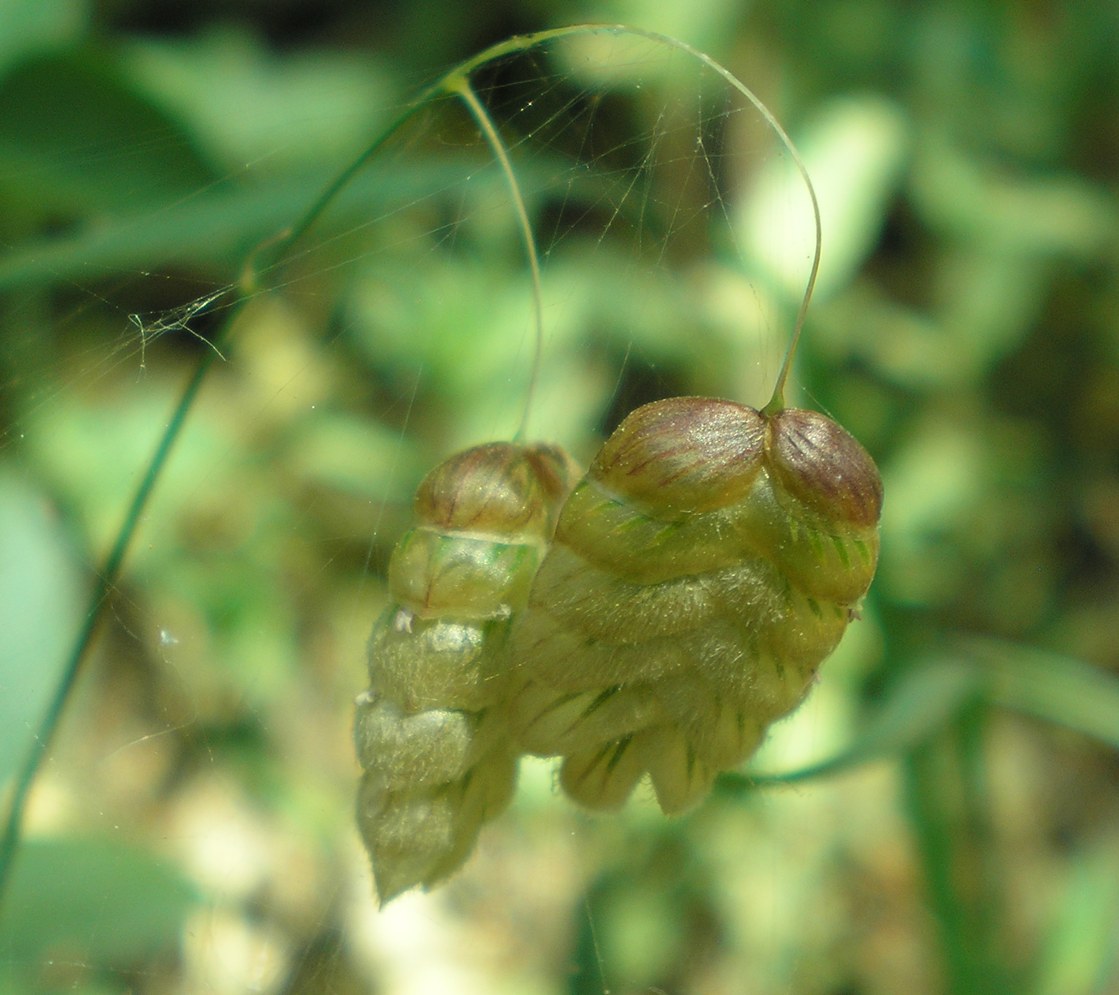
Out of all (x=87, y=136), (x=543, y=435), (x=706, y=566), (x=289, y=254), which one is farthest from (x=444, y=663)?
(x=543, y=435)

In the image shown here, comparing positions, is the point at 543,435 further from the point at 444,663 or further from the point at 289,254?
the point at 444,663

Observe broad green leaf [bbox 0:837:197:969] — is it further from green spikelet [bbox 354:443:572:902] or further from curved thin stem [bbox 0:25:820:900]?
green spikelet [bbox 354:443:572:902]

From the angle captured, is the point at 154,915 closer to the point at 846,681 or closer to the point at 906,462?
the point at 846,681

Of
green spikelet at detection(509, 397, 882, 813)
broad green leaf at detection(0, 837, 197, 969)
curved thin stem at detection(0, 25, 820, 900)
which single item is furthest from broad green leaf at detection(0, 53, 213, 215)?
green spikelet at detection(509, 397, 882, 813)

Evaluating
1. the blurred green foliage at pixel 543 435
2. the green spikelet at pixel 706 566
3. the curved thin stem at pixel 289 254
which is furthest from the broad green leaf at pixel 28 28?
the green spikelet at pixel 706 566

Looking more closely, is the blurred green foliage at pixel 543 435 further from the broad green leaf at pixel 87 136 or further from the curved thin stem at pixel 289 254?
the curved thin stem at pixel 289 254

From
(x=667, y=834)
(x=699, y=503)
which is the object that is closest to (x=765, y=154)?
(x=667, y=834)
